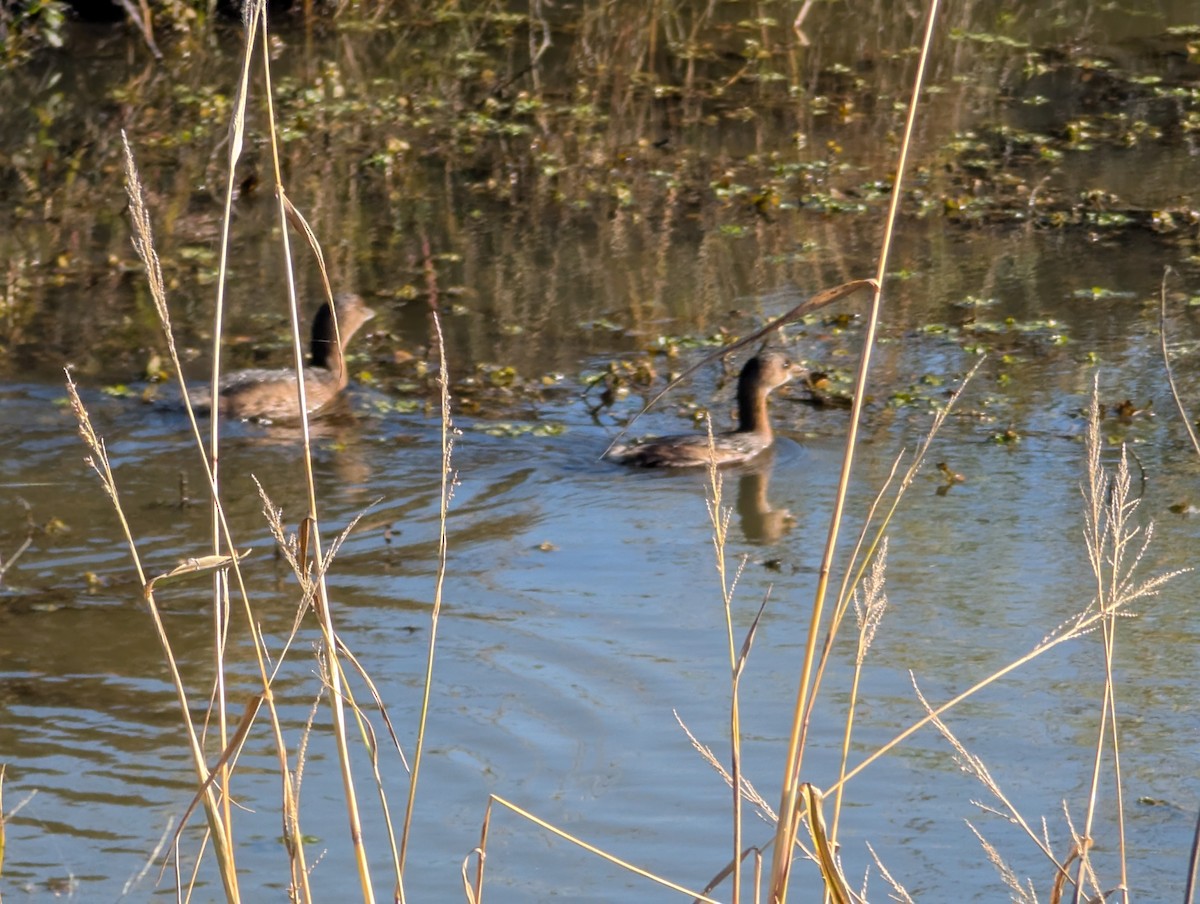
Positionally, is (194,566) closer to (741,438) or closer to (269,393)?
(741,438)

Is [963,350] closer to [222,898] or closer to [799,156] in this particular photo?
[799,156]

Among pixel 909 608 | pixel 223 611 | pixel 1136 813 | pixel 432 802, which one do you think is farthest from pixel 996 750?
pixel 223 611

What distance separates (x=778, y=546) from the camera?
7.73 metres

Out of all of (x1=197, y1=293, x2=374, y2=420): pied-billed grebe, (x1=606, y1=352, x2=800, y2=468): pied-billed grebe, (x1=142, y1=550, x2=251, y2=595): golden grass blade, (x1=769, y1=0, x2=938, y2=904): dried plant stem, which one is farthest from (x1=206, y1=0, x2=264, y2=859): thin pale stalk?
(x1=197, y1=293, x2=374, y2=420): pied-billed grebe

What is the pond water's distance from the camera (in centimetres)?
524

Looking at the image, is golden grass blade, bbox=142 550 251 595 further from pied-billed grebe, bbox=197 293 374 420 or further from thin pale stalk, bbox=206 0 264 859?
pied-billed grebe, bbox=197 293 374 420

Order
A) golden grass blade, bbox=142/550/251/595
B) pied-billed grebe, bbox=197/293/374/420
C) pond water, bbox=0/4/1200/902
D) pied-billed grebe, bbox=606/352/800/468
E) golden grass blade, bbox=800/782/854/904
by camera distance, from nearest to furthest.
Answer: golden grass blade, bbox=800/782/854/904 → golden grass blade, bbox=142/550/251/595 → pond water, bbox=0/4/1200/902 → pied-billed grebe, bbox=606/352/800/468 → pied-billed grebe, bbox=197/293/374/420

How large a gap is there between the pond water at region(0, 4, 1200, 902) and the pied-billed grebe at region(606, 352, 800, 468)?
0.43ft

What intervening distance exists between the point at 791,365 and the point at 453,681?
3846mm

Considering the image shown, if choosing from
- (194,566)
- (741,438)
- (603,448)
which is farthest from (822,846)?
(741,438)

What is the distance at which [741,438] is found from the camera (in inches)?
356

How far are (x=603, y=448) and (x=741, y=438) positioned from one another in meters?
0.73

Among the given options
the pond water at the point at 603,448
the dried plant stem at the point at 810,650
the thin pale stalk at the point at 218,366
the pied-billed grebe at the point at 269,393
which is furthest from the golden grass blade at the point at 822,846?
the pied-billed grebe at the point at 269,393

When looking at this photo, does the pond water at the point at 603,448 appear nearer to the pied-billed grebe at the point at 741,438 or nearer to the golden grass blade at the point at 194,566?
the pied-billed grebe at the point at 741,438
